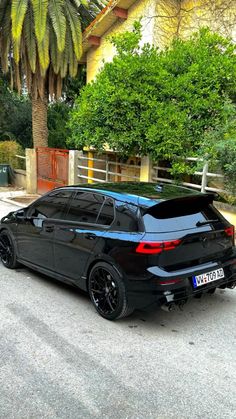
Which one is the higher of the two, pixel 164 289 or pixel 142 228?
pixel 142 228

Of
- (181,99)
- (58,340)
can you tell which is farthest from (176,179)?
(58,340)

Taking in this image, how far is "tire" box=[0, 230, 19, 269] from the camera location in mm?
5928

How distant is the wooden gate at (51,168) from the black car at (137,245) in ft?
27.9

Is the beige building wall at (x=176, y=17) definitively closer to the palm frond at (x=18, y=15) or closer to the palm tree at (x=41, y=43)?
the palm tree at (x=41, y=43)

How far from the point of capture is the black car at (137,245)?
3863mm

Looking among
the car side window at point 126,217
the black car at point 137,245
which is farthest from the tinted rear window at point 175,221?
the car side window at point 126,217

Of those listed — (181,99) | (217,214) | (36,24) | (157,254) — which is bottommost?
(157,254)

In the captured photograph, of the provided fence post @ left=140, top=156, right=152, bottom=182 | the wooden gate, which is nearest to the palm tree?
the wooden gate

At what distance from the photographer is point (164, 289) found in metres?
3.79

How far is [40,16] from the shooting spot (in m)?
12.4

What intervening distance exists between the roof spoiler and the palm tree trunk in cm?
1224

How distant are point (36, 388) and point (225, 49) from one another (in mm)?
8860

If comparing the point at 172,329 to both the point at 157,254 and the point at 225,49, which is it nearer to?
the point at 157,254

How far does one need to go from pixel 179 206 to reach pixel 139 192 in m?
0.53
